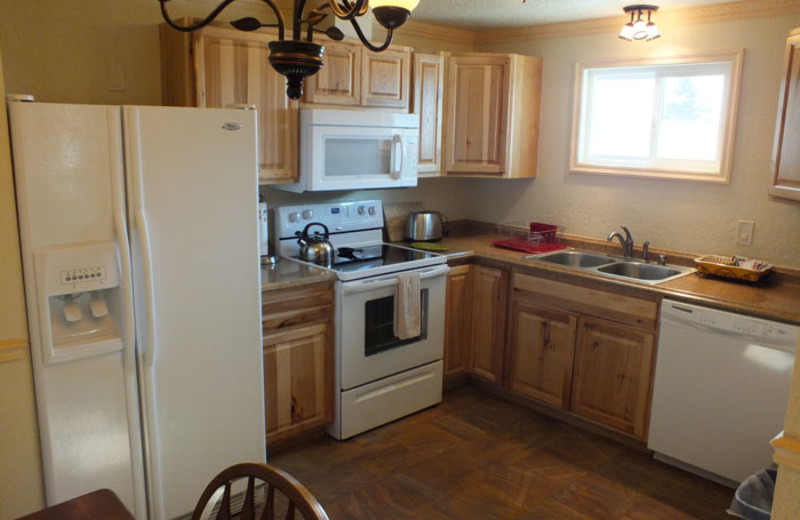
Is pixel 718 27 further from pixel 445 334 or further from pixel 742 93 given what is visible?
pixel 445 334

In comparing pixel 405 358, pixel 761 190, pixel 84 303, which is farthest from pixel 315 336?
pixel 761 190

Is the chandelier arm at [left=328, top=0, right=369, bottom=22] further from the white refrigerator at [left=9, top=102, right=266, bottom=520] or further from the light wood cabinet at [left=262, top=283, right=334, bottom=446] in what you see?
the light wood cabinet at [left=262, top=283, right=334, bottom=446]

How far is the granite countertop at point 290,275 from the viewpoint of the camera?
288 centimetres

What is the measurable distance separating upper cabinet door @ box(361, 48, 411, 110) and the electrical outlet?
1876mm

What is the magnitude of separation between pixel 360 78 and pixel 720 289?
80.5 inches

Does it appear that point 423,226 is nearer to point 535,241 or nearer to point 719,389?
point 535,241

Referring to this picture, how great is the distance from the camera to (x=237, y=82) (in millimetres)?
2910

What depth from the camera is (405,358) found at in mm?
3445

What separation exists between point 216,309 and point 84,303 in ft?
1.50

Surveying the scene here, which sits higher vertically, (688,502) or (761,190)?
(761,190)

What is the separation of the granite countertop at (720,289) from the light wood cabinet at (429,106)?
56 cm

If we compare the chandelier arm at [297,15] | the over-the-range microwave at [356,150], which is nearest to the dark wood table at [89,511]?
the chandelier arm at [297,15]

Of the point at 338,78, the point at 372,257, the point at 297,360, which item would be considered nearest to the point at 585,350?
the point at 372,257

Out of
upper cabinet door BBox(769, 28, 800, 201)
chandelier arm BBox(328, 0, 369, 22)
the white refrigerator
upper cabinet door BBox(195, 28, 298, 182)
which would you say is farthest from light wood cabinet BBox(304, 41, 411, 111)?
upper cabinet door BBox(769, 28, 800, 201)
